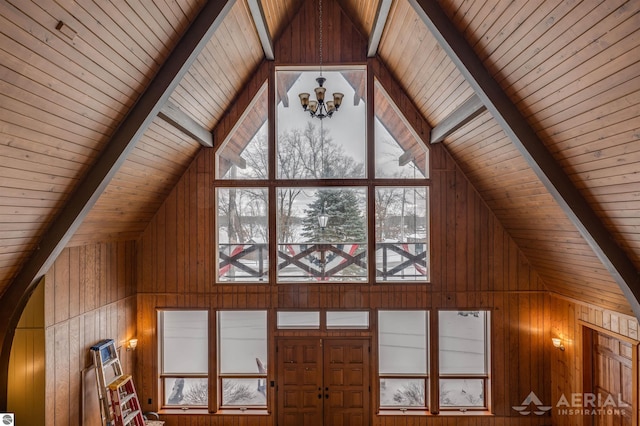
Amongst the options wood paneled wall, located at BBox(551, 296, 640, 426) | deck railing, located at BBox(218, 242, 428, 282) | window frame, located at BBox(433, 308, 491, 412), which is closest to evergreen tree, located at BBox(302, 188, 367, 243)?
deck railing, located at BBox(218, 242, 428, 282)

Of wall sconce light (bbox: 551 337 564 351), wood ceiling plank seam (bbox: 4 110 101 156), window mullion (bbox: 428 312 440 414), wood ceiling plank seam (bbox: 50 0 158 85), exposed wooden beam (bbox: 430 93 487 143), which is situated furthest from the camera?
window mullion (bbox: 428 312 440 414)

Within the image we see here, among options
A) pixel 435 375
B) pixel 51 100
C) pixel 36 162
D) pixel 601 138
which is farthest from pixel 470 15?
pixel 435 375

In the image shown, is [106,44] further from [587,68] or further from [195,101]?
[587,68]

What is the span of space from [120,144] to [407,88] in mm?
4109

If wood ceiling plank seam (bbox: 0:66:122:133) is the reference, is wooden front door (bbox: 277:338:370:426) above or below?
below

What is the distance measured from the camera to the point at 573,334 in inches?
225

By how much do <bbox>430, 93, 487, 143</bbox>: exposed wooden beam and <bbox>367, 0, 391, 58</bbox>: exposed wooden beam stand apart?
4.89ft

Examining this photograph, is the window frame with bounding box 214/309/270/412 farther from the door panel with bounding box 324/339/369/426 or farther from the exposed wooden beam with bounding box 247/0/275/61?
the exposed wooden beam with bounding box 247/0/275/61

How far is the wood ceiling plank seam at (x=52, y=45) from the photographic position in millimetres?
2461

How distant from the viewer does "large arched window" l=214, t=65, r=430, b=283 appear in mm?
6211

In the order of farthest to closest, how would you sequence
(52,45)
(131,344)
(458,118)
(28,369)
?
(131,344) < (458,118) < (28,369) < (52,45)

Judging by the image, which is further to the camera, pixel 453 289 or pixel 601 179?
pixel 453 289

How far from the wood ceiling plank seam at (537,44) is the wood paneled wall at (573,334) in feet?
11.4

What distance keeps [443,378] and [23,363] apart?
5.80 m
